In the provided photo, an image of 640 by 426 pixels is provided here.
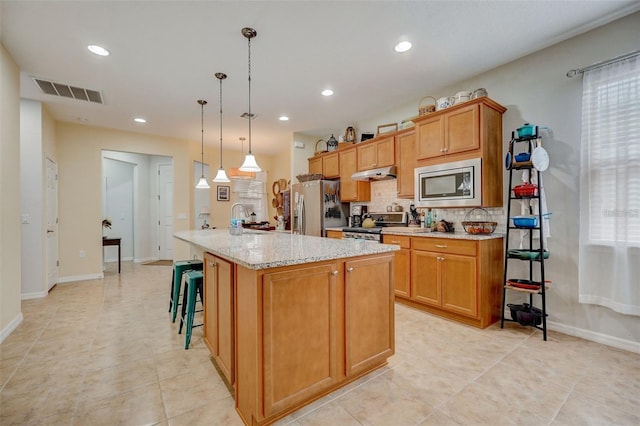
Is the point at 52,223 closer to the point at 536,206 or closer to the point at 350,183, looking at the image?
the point at 350,183

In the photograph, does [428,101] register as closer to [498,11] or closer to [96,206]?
[498,11]

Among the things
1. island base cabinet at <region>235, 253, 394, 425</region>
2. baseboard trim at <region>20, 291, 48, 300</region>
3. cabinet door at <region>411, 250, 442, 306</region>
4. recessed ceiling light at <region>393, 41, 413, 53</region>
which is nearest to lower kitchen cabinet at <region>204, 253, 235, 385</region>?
island base cabinet at <region>235, 253, 394, 425</region>

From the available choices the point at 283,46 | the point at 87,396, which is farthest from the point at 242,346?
the point at 283,46

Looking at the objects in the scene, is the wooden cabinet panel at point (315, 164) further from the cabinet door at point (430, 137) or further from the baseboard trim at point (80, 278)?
the baseboard trim at point (80, 278)

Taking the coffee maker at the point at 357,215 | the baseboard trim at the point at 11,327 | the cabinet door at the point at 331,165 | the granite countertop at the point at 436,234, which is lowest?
the baseboard trim at the point at 11,327

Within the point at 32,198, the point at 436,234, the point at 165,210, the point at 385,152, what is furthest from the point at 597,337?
the point at 165,210

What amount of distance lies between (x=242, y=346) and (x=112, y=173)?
7268 mm

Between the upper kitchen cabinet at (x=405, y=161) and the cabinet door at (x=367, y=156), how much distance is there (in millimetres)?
402

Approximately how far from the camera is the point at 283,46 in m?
2.71

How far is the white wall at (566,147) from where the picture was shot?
241 cm

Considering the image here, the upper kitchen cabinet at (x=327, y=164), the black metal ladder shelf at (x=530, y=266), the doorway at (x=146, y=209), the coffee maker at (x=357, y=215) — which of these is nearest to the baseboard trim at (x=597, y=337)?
the black metal ladder shelf at (x=530, y=266)

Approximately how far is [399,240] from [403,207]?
89cm

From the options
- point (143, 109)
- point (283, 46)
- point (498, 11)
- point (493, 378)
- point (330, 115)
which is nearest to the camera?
point (493, 378)

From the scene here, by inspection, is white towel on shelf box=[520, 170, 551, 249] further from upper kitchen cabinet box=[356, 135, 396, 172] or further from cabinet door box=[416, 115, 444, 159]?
upper kitchen cabinet box=[356, 135, 396, 172]
